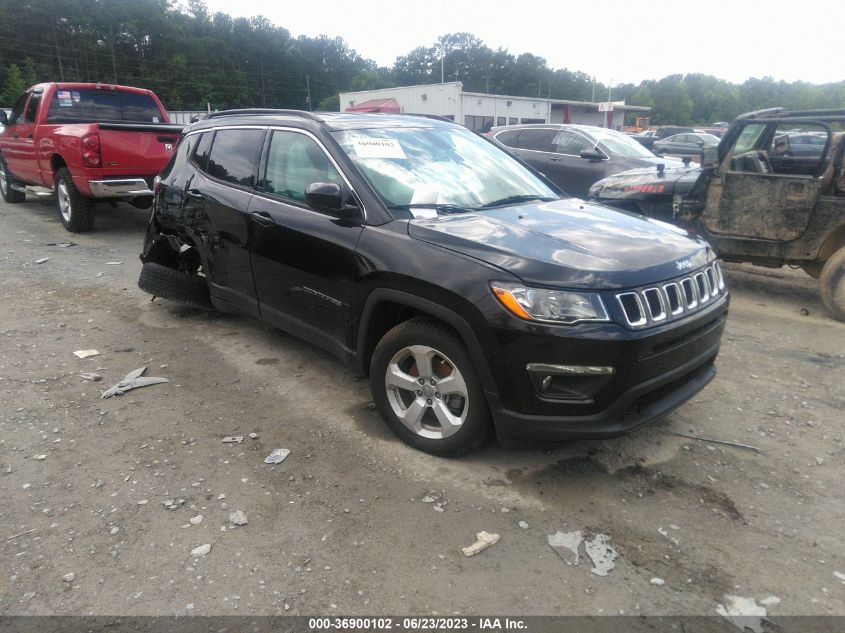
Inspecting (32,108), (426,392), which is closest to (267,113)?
(426,392)

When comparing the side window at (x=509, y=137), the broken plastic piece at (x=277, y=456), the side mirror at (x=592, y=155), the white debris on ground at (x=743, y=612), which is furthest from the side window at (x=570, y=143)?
the white debris on ground at (x=743, y=612)

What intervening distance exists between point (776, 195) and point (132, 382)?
19.8 feet

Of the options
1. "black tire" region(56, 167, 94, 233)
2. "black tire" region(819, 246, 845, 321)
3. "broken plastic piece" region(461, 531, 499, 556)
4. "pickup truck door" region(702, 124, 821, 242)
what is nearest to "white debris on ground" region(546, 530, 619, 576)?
"broken plastic piece" region(461, 531, 499, 556)

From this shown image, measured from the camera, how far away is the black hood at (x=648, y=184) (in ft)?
22.2

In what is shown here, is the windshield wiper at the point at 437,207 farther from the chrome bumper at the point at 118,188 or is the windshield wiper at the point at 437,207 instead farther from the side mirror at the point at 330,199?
the chrome bumper at the point at 118,188

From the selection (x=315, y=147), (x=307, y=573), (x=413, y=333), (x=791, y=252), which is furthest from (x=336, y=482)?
(x=791, y=252)

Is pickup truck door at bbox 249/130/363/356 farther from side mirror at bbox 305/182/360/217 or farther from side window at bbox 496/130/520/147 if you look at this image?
side window at bbox 496/130/520/147

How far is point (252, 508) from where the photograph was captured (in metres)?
2.85

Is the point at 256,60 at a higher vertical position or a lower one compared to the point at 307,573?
higher

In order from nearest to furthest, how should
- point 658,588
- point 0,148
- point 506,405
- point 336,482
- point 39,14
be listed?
point 658,588, point 506,405, point 336,482, point 0,148, point 39,14

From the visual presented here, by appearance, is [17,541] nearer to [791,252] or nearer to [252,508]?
[252,508]

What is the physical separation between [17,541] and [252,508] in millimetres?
1003

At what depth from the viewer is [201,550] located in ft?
8.42

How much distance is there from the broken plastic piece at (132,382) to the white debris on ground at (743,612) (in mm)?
3671
